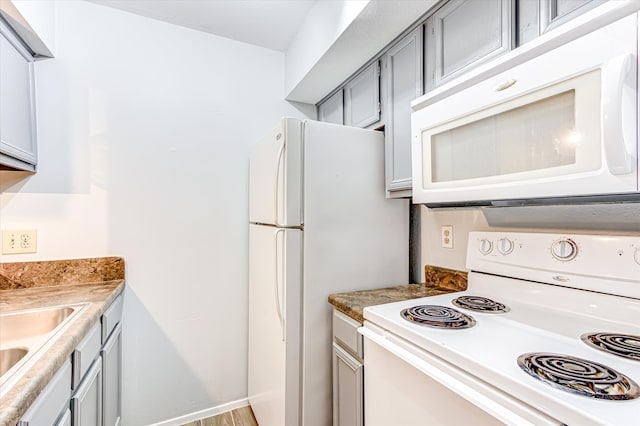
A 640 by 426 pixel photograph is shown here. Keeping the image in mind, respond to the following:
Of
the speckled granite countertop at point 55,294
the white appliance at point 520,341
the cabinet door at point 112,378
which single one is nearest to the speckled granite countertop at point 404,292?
the white appliance at point 520,341

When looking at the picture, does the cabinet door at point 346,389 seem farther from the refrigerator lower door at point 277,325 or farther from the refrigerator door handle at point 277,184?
the refrigerator door handle at point 277,184

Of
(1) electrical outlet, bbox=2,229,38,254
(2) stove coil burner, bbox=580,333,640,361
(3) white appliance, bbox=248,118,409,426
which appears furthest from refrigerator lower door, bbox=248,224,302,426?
(1) electrical outlet, bbox=2,229,38,254

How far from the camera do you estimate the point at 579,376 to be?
0.63 metres

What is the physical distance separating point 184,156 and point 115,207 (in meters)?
0.50

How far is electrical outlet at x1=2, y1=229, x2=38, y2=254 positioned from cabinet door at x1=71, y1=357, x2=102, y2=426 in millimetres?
804

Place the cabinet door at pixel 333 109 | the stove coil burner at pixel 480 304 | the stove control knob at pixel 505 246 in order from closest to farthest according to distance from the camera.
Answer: the stove coil burner at pixel 480 304
the stove control knob at pixel 505 246
the cabinet door at pixel 333 109

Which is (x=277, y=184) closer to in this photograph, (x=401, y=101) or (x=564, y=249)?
(x=401, y=101)

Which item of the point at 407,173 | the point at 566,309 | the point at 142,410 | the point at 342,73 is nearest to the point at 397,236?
the point at 407,173

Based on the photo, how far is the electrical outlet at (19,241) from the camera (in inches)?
61.6

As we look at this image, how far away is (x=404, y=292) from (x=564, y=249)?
68 cm

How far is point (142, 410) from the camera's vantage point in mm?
1839

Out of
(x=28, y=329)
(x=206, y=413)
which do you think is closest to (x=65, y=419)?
(x=28, y=329)

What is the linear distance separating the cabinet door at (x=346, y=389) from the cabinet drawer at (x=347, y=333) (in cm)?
4

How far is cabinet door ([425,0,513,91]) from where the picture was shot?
1.06 meters
